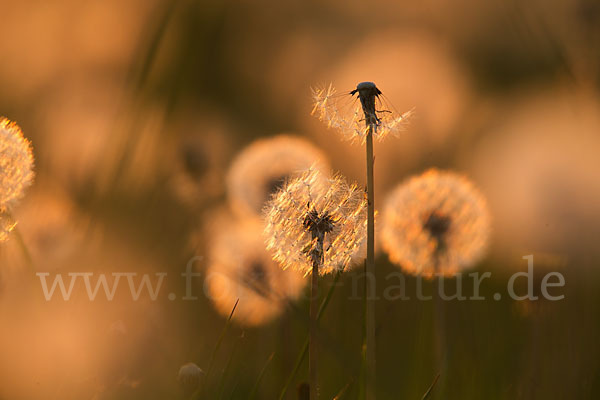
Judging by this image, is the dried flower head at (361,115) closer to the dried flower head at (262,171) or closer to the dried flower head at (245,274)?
the dried flower head at (245,274)

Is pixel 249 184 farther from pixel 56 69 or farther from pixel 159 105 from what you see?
pixel 56 69

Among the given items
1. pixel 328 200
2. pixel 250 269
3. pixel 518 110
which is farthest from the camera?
pixel 518 110

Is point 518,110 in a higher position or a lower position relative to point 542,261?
higher

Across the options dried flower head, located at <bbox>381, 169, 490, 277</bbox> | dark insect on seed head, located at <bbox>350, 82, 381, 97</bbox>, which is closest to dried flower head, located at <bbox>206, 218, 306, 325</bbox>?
dried flower head, located at <bbox>381, 169, 490, 277</bbox>

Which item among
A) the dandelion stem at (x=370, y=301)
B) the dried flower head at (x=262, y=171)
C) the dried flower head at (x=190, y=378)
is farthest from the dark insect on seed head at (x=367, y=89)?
the dried flower head at (x=262, y=171)

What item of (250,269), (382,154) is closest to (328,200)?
(250,269)

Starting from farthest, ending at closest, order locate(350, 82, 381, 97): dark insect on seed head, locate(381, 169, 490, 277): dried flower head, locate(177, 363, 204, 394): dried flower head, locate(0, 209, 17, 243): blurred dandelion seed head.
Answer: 1. locate(381, 169, 490, 277): dried flower head
2. locate(177, 363, 204, 394): dried flower head
3. locate(0, 209, 17, 243): blurred dandelion seed head
4. locate(350, 82, 381, 97): dark insect on seed head

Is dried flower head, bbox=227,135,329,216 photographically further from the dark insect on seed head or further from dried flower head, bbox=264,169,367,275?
the dark insect on seed head
